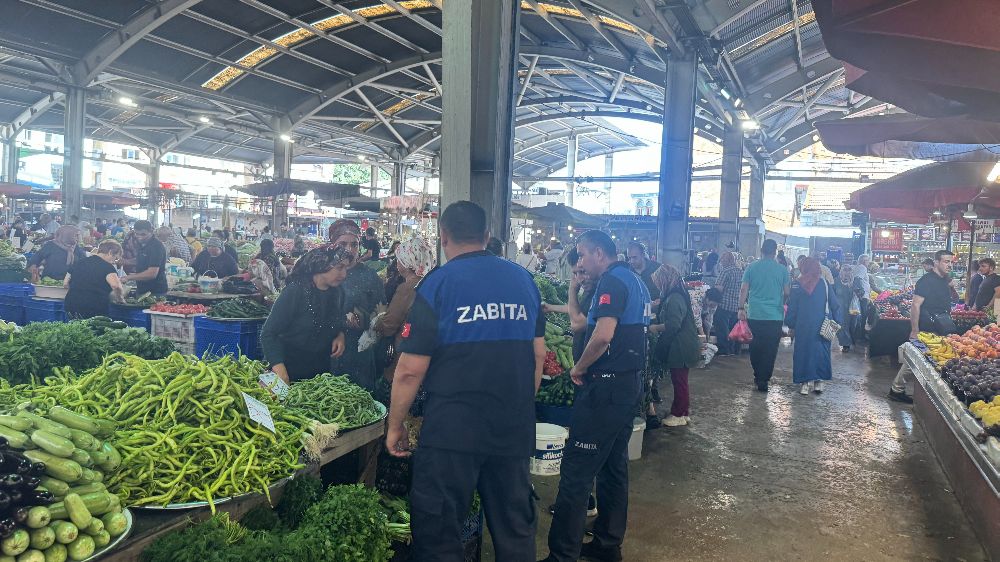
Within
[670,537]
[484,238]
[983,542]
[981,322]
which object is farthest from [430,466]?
[981,322]

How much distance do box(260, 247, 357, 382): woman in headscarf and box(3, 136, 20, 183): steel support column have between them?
27287mm

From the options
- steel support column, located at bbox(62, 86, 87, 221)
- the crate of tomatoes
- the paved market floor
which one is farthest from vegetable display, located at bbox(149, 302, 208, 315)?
steel support column, located at bbox(62, 86, 87, 221)

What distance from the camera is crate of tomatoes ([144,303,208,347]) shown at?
6.59 metres

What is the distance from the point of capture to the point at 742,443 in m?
6.31

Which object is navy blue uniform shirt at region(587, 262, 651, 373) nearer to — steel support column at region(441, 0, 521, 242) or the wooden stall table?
steel support column at region(441, 0, 521, 242)

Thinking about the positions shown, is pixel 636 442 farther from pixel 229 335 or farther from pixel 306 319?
pixel 229 335

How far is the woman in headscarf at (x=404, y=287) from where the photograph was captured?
453 cm

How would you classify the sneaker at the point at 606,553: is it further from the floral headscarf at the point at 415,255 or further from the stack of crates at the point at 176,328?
the stack of crates at the point at 176,328

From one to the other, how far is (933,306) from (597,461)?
25.0ft

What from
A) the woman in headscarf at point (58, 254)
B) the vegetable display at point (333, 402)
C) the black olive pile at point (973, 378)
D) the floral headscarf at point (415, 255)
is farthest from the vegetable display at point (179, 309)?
the black olive pile at point (973, 378)

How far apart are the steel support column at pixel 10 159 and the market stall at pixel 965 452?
29.9 m

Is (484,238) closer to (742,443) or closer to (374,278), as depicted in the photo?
(374,278)

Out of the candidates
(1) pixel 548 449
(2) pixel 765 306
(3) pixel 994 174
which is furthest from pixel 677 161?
(1) pixel 548 449

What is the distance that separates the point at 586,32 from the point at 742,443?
40.6 feet
